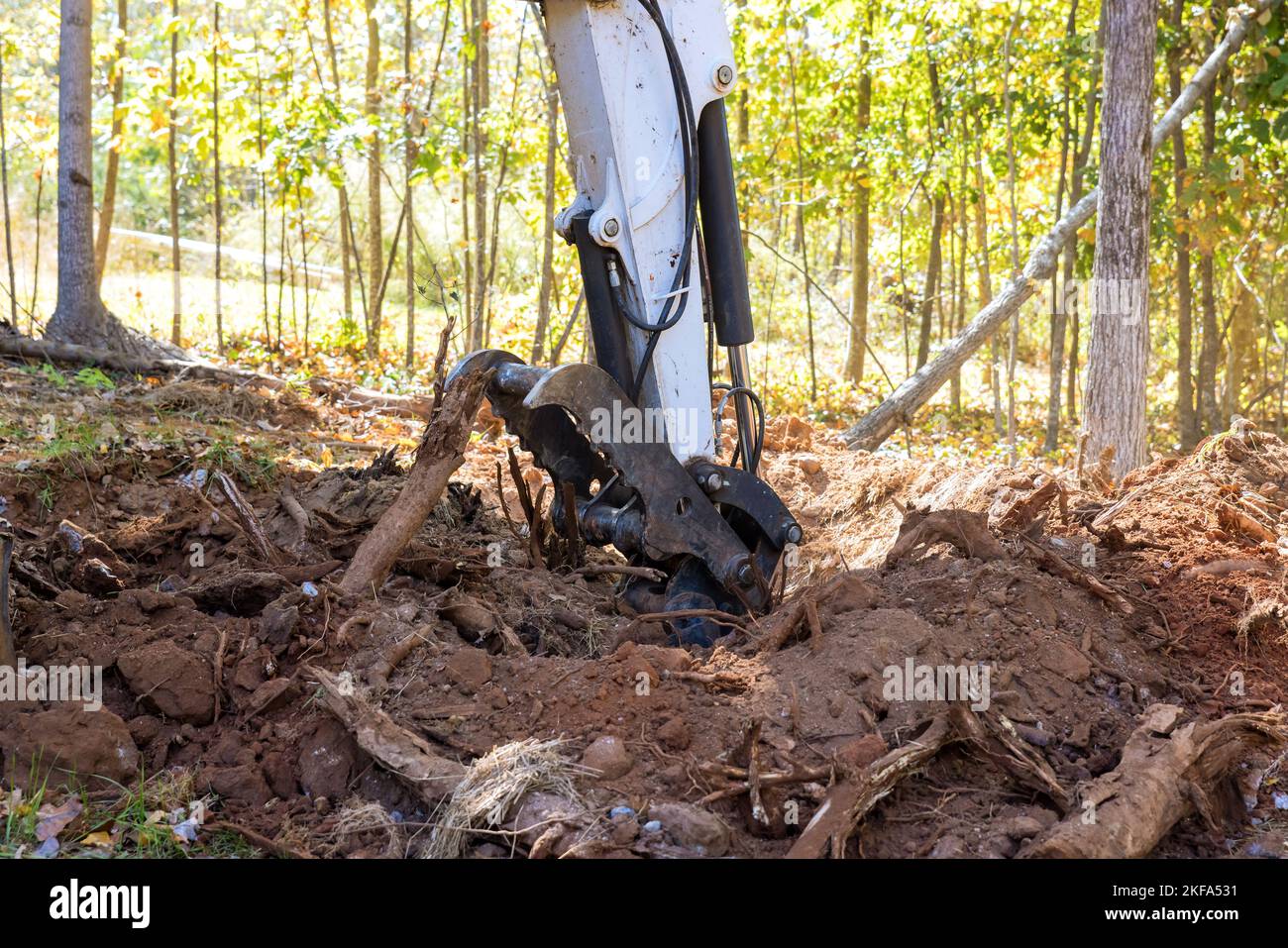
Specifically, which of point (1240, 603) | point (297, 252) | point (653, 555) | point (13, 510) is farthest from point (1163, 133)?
point (297, 252)

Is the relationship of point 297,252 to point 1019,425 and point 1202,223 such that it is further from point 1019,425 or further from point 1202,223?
point 1202,223

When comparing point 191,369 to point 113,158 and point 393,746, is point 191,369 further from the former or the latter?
point 393,746

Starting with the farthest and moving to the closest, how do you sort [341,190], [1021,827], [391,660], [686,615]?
[341,190] < [686,615] < [391,660] < [1021,827]

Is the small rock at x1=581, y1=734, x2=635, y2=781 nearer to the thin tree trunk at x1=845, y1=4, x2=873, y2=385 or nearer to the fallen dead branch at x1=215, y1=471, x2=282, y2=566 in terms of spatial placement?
the fallen dead branch at x1=215, y1=471, x2=282, y2=566

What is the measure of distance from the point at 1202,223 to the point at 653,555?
21.6 ft

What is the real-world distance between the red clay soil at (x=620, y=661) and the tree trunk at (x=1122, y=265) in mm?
→ 1672

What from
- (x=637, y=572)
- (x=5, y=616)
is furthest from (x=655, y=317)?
(x=5, y=616)

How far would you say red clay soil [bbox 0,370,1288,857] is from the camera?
285 centimetres

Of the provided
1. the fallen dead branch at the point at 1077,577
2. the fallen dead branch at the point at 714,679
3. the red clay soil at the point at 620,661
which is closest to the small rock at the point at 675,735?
the red clay soil at the point at 620,661

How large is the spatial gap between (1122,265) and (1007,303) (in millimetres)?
1057

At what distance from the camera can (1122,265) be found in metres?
6.73

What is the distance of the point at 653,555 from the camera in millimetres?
3838

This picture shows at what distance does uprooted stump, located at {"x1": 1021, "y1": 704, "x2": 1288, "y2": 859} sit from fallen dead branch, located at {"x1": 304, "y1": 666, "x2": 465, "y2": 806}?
4.54 ft

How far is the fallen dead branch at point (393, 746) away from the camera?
2822mm
